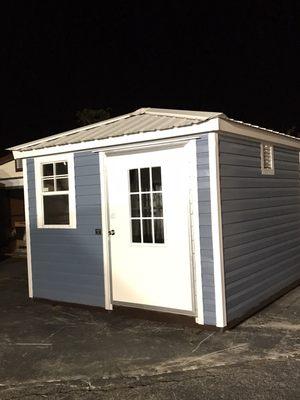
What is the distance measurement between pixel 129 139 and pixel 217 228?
1.68 metres

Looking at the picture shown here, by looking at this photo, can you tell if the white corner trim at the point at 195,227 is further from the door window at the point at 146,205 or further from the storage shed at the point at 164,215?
the door window at the point at 146,205

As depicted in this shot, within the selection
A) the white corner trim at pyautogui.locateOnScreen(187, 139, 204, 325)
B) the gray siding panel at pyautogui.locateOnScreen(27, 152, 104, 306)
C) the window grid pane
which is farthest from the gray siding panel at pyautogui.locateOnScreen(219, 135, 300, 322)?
the window grid pane

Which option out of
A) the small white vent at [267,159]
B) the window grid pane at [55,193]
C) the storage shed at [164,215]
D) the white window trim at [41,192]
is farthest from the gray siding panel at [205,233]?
the window grid pane at [55,193]

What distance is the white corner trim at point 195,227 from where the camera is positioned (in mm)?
5949

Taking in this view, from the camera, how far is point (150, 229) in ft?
21.3

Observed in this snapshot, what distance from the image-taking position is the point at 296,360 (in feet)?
15.8

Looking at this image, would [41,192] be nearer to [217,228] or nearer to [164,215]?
[164,215]

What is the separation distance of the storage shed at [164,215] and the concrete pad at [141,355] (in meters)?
0.34

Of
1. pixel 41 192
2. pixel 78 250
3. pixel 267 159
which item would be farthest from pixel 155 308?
pixel 267 159

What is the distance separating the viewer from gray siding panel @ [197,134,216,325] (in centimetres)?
586

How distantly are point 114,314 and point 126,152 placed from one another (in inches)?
88.8

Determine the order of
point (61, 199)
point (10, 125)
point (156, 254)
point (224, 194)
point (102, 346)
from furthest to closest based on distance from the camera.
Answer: point (10, 125) → point (61, 199) → point (156, 254) → point (224, 194) → point (102, 346)

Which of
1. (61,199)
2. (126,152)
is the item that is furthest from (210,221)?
(61,199)

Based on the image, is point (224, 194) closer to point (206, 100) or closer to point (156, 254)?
point (156, 254)
